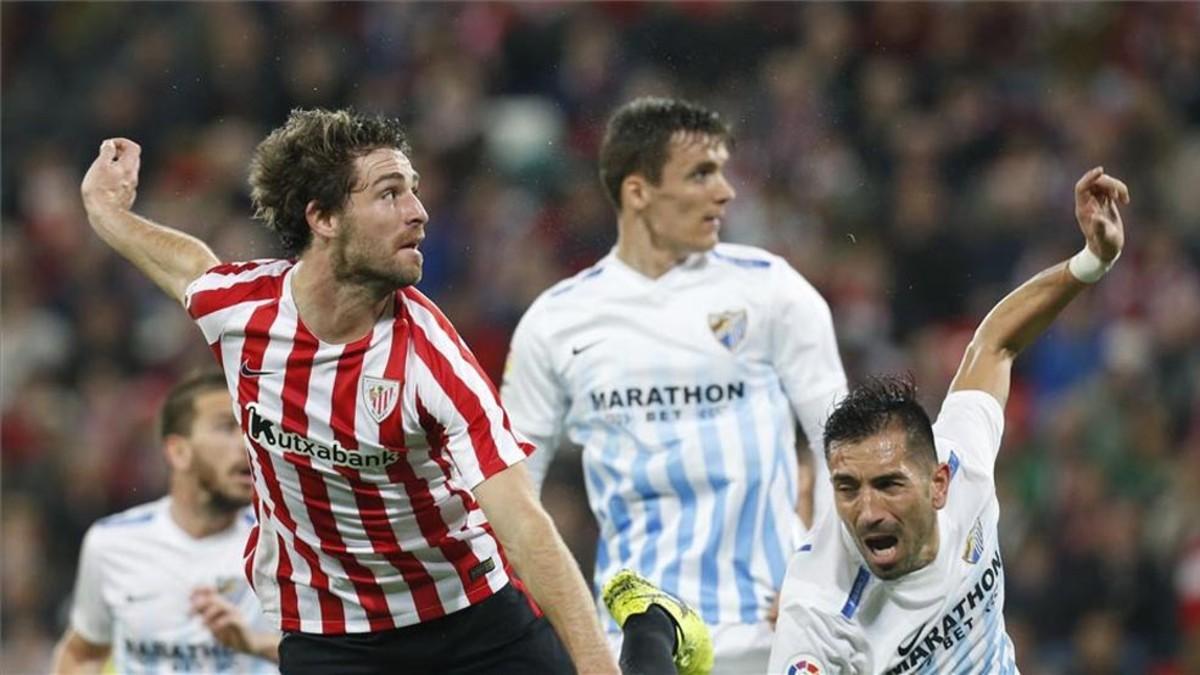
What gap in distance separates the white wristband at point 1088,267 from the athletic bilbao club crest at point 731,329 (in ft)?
3.56

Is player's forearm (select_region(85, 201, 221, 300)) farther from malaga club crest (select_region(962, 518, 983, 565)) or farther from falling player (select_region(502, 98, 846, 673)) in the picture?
malaga club crest (select_region(962, 518, 983, 565))

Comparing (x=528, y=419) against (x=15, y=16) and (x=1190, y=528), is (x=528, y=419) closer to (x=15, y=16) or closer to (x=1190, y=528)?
(x=1190, y=528)

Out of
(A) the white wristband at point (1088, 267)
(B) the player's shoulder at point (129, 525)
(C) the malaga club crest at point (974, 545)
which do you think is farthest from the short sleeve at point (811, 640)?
(B) the player's shoulder at point (129, 525)

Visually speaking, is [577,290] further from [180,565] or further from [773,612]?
[180,565]

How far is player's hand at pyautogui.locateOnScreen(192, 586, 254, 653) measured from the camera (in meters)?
6.43

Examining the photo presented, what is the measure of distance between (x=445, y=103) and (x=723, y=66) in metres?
1.79

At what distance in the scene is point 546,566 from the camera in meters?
4.75

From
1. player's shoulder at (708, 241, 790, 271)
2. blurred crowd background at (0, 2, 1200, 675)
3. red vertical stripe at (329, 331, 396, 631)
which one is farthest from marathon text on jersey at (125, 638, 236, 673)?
blurred crowd background at (0, 2, 1200, 675)

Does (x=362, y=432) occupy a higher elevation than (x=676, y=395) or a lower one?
lower

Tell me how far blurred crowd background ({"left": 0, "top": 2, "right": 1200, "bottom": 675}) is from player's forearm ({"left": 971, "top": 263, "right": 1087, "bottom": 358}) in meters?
4.43

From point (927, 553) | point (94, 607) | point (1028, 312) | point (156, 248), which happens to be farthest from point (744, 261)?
point (94, 607)

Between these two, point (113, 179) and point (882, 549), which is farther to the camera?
point (113, 179)

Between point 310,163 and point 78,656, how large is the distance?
8.82 feet

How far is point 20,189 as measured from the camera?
13188mm
